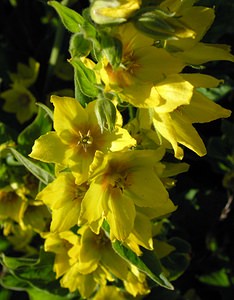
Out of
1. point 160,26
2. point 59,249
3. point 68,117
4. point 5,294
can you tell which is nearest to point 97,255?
point 59,249

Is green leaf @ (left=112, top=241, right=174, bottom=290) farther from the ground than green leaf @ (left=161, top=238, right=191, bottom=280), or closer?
farther from the ground

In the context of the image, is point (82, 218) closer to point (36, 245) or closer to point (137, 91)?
point (137, 91)

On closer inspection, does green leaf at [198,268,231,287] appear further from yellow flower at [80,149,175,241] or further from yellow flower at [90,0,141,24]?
yellow flower at [90,0,141,24]

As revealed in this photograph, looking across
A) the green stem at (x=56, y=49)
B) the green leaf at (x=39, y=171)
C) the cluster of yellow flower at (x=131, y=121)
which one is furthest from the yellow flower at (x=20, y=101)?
Result: the cluster of yellow flower at (x=131, y=121)

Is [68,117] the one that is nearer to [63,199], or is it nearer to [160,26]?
[63,199]

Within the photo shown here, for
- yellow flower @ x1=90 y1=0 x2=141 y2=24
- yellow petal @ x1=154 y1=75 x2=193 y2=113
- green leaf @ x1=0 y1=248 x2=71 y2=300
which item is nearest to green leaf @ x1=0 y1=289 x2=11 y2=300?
green leaf @ x1=0 y1=248 x2=71 y2=300

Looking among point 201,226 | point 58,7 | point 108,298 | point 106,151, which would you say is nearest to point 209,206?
point 201,226
